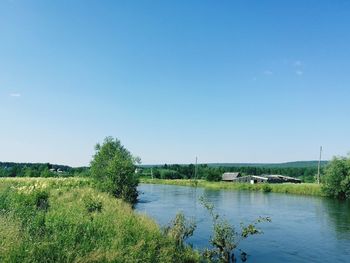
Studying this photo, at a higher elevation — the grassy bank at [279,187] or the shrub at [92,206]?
the shrub at [92,206]

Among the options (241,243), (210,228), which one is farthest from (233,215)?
(241,243)

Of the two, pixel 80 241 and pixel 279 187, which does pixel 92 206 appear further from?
pixel 279 187

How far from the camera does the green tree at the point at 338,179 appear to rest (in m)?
61.7

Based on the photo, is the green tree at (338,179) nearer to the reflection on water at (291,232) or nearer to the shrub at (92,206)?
the reflection on water at (291,232)

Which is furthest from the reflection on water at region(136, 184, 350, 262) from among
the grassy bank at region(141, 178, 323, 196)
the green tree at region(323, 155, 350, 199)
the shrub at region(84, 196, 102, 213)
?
the grassy bank at region(141, 178, 323, 196)

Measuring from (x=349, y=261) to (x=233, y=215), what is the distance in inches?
707

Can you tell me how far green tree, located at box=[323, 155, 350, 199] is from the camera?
202ft

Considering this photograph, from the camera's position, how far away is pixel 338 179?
207ft

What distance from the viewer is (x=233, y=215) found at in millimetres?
39469

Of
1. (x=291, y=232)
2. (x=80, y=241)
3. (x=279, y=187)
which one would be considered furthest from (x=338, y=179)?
(x=80, y=241)

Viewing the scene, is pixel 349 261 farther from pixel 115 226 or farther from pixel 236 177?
pixel 236 177

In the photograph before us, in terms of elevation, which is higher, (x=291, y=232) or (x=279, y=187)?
(x=279, y=187)

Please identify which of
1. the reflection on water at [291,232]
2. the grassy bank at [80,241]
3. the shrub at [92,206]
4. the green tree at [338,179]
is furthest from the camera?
the green tree at [338,179]

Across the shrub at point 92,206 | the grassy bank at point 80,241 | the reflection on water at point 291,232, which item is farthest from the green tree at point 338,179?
the grassy bank at point 80,241
